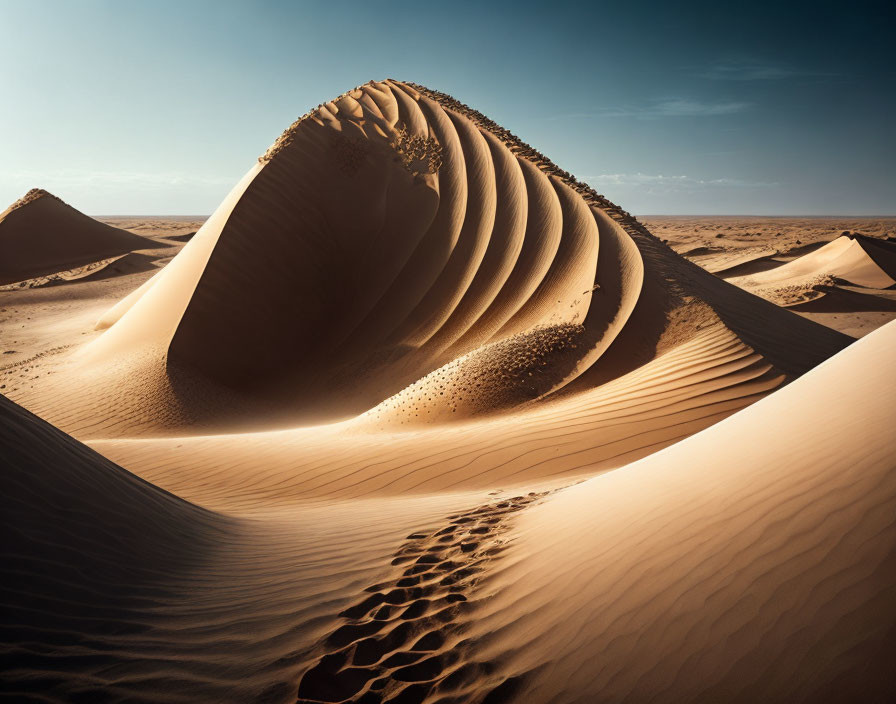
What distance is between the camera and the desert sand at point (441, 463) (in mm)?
1912

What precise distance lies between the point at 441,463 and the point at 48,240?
1344 inches

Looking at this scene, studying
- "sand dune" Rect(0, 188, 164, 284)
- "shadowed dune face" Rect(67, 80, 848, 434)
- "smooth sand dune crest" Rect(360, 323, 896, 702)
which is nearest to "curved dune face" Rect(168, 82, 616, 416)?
"shadowed dune face" Rect(67, 80, 848, 434)

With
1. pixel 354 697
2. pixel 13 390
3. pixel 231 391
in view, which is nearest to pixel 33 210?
pixel 13 390

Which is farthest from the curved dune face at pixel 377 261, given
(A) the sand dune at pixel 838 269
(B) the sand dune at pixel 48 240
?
(B) the sand dune at pixel 48 240

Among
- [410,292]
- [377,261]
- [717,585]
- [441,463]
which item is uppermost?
[377,261]

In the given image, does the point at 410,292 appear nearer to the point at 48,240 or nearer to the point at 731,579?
the point at 731,579

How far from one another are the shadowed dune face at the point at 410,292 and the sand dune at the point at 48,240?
820 inches

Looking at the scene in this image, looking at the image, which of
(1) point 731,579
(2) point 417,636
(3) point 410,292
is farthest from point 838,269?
(2) point 417,636

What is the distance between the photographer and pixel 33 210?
30641mm

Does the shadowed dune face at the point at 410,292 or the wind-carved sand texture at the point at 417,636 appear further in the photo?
the shadowed dune face at the point at 410,292

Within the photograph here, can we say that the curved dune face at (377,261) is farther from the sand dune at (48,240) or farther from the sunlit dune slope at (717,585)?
the sand dune at (48,240)

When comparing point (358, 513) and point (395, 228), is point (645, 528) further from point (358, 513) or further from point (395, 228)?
point (395, 228)

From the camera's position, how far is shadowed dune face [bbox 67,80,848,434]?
754cm

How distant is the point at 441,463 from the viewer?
5426 mm
